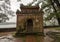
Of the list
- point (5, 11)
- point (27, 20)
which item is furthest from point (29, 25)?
point (5, 11)

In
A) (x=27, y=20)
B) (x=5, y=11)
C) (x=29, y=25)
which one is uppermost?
(x=5, y=11)

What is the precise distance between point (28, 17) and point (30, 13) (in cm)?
26

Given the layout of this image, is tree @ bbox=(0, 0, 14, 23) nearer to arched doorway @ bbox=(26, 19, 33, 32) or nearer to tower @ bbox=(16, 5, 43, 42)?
arched doorway @ bbox=(26, 19, 33, 32)

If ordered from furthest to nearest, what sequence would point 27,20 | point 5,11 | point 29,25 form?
point 5,11 → point 29,25 → point 27,20

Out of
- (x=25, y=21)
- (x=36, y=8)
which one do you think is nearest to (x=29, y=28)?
(x=25, y=21)

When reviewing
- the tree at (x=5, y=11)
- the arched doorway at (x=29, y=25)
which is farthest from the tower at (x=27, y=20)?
the tree at (x=5, y=11)

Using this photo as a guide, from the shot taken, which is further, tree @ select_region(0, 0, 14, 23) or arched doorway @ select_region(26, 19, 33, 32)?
tree @ select_region(0, 0, 14, 23)

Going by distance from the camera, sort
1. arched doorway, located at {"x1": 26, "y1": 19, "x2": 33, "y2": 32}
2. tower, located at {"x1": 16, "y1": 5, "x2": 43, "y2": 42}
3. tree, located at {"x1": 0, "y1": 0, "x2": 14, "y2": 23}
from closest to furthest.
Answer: tower, located at {"x1": 16, "y1": 5, "x2": 43, "y2": 42} < arched doorway, located at {"x1": 26, "y1": 19, "x2": 33, "y2": 32} < tree, located at {"x1": 0, "y1": 0, "x2": 14, "y2": 23}

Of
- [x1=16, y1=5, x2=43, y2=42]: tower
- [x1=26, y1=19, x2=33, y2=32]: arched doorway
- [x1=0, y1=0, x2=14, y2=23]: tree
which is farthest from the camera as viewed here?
[x1=0, y1=0, x2=14, y2=23]: tree

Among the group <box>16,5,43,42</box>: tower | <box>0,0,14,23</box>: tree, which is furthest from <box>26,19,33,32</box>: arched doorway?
<box>0,0,14,23</box>: tree

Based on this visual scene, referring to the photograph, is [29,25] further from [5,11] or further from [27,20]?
[5,11]

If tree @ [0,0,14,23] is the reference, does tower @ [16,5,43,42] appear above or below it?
below

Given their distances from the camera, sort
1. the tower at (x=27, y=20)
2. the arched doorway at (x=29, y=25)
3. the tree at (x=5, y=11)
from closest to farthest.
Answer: the tower at (x=27, y=20)
the arched doorway at (x=29, y=25)
the tree at (x=5, y=11)

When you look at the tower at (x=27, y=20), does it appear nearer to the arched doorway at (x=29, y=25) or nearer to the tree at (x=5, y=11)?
the arched doorway at (x=29, y=25)
